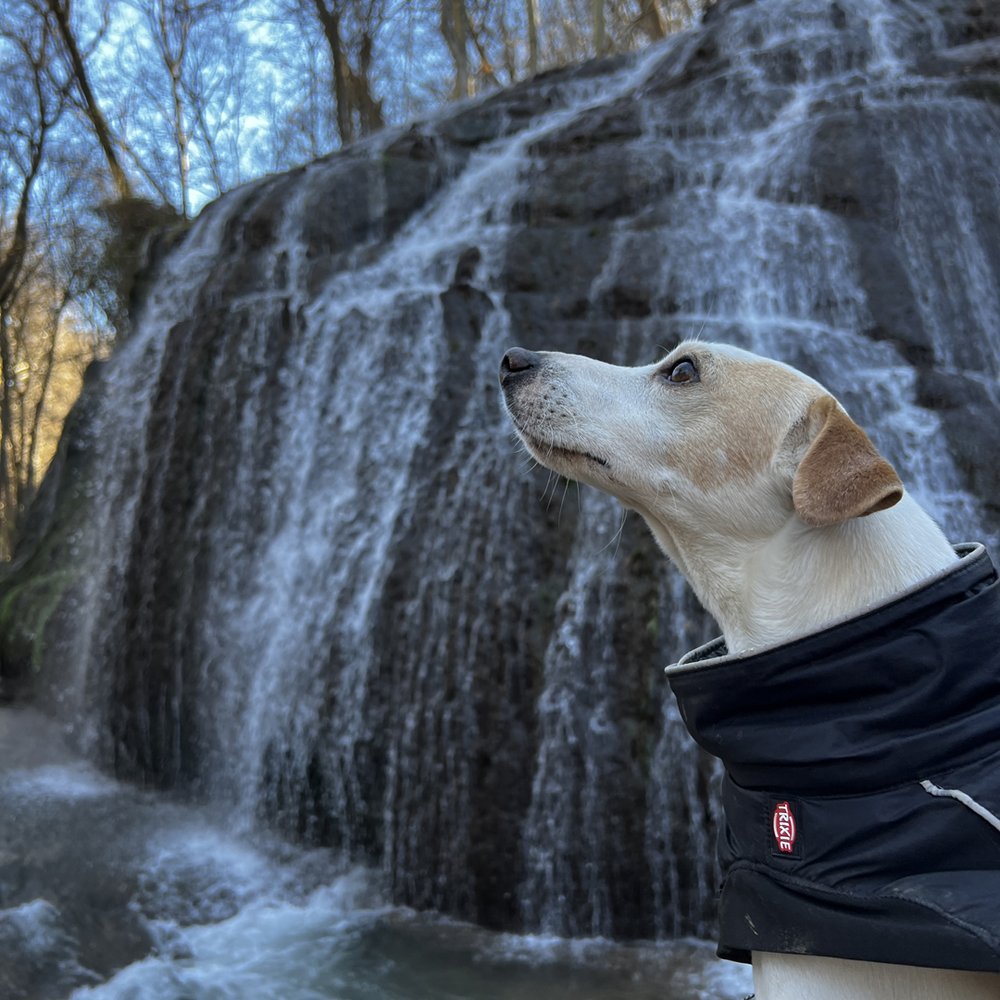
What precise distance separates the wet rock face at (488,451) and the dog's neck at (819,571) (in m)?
3.23

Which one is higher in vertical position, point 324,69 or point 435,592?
point 324,69

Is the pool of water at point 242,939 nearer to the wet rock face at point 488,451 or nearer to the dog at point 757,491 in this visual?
the wet rock face at point 488,451

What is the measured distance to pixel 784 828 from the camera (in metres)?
1.91

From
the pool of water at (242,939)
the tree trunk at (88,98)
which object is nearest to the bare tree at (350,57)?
the tree trunk at (88,98)

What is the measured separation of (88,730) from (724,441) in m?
7.28

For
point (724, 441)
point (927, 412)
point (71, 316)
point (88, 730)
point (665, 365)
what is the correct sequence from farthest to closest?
point (71, 316) < point (88, 730) < point (927, 412) < point (665, 365) < point (724, 441)

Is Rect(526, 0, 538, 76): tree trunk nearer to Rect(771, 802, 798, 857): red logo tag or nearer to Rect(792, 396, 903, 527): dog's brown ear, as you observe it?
Rect(792, 396, 903, 527): dog's brown ear

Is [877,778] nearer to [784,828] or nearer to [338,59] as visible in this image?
[784,828]

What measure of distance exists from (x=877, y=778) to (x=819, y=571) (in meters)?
0.42

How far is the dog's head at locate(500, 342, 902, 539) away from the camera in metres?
2.10

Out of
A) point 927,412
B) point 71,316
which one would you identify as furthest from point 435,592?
point 71,316

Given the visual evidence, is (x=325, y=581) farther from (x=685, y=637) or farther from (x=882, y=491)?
(x=882, y=491)

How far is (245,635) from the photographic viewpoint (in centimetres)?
725

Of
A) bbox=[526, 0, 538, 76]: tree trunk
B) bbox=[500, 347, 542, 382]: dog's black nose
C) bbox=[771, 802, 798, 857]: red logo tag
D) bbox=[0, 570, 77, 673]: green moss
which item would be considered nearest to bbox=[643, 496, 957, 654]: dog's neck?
bbox=[771, 802, 798, 857]: red logo tag
